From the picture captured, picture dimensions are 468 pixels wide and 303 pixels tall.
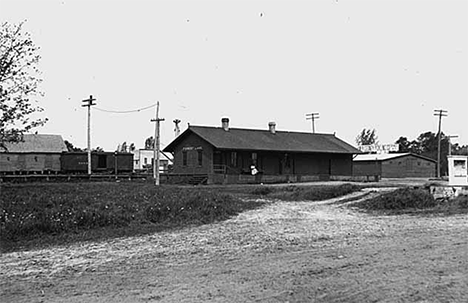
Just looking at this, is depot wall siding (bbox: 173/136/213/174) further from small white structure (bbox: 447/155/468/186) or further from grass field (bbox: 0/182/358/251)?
small white structure (bbox: 447/155/468/186)

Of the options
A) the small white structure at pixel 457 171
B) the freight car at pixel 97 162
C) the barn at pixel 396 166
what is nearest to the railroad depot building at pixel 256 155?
the freight car at pixel 97 162

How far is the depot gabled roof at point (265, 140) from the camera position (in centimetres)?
4794

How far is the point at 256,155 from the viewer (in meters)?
49.0

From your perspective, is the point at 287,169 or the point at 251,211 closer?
the point at 251,211

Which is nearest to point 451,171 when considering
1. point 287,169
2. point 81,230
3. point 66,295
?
point 81,230

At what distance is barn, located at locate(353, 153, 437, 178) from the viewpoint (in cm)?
6900

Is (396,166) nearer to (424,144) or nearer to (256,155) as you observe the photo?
(256,155)

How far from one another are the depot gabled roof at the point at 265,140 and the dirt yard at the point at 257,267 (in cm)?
3186

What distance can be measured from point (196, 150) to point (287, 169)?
7.88 meters

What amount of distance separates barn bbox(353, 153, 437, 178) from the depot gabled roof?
11983 millimetres

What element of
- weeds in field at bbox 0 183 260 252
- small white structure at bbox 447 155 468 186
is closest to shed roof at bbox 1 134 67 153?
weeds in field at bbox 0 183 260 252

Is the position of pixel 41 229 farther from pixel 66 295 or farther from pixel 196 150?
pixel 196 150

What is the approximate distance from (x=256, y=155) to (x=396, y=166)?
27138 millimetres

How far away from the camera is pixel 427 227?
15.5 meters
